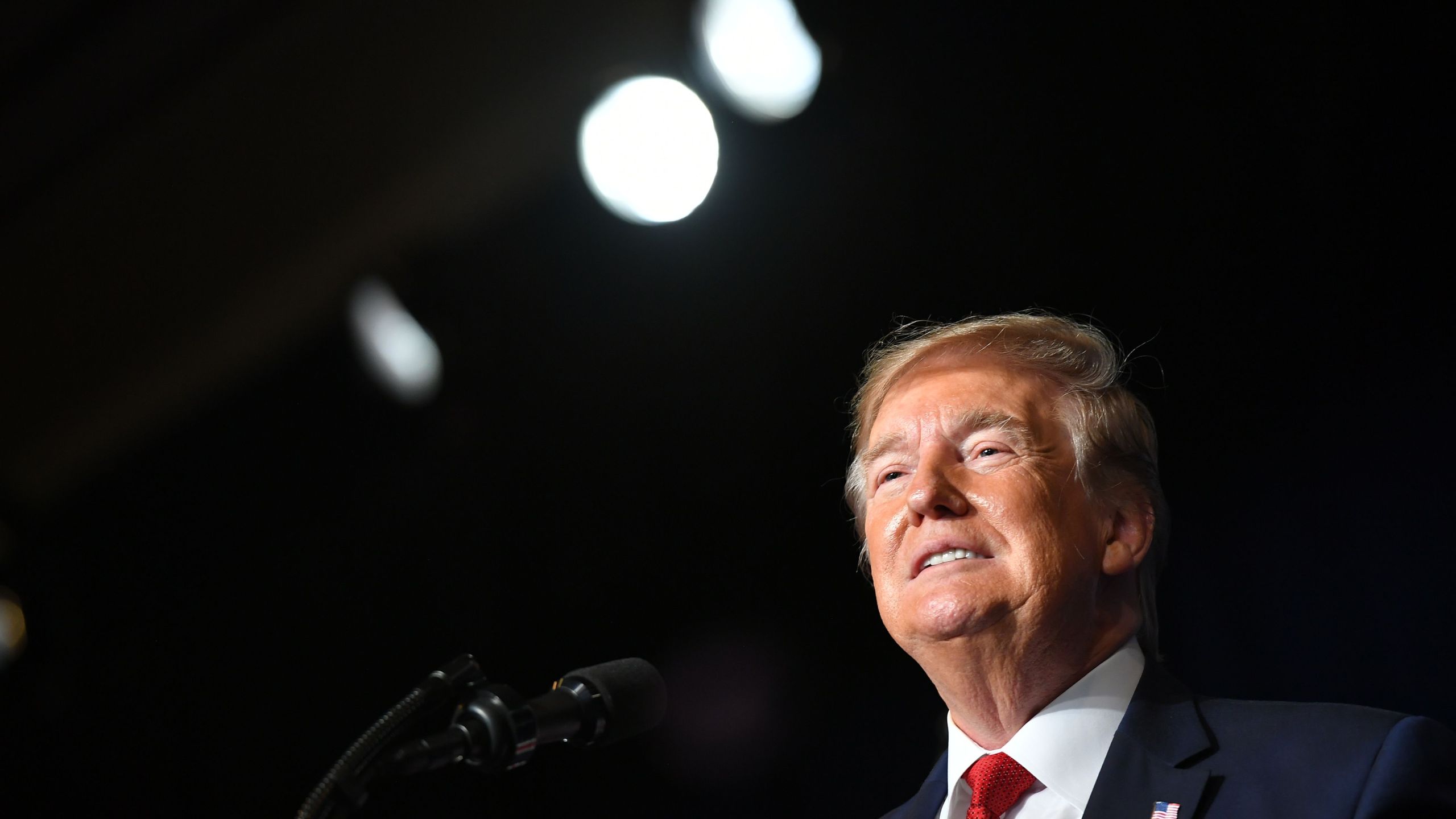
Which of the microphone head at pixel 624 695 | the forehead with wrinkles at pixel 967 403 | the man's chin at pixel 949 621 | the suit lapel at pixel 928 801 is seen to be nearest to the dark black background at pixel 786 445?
the forehead with wrinkles at pixel 967 403

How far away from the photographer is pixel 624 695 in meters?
1.55

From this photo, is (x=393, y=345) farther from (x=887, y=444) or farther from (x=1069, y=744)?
(x=1069, y=744)

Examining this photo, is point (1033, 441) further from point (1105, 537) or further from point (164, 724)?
point (164, 724)

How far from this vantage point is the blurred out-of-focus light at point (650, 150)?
2992 mm

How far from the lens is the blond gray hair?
232 cm

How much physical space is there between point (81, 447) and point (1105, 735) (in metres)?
3.82

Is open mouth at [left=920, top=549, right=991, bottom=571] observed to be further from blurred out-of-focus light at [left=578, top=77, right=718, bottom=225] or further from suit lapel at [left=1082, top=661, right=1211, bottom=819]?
blurred out-of-focus light at [left=578, top=77, right=718, bottom=225]

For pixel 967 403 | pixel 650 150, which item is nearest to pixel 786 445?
pixel 650 150

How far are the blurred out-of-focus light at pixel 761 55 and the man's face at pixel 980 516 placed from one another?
106 centimetres

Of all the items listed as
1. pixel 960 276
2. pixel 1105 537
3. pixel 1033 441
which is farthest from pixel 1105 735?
pixel 960 276

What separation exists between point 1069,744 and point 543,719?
1.05m

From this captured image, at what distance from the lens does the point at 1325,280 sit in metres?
2.62

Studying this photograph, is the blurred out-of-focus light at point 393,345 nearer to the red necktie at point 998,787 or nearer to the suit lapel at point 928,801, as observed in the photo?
the suit lapel at point 928,801

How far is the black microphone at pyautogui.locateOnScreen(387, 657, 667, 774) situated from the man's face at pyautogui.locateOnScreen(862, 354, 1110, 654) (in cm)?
72
